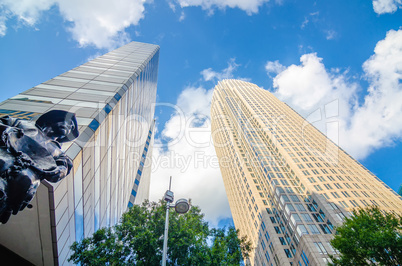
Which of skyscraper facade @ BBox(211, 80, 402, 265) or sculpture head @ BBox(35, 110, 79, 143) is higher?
skyscraper facade @ BBox(211, 80, 402, 265)

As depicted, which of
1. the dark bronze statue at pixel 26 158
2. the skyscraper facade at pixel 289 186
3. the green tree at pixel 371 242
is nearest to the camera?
the dark bronze statue at pixel 26 158

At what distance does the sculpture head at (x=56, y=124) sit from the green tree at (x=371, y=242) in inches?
781

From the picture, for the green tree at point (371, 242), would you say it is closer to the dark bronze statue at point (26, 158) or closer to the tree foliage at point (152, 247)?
the tree foliage at point (152, 247)

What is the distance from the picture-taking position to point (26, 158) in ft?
16.8

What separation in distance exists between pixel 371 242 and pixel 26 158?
20.0m

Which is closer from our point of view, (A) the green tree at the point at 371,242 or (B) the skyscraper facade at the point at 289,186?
Answer: (A) the green tree at the point at 371,242

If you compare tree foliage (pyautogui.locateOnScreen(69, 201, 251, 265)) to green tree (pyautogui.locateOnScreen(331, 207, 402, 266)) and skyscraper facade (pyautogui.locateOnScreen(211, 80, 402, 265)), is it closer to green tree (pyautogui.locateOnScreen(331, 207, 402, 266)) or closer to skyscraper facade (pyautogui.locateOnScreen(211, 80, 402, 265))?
green tree (pyautogui.locateOnScreen(331, 207, 402, 266))

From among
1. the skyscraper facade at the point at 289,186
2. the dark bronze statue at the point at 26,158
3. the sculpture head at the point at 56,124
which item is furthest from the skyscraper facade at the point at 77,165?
the skyscraper facade at the point at 289,186

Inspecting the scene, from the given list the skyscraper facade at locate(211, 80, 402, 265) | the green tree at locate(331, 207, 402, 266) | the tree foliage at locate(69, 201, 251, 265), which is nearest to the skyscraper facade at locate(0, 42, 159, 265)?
the tree foliage at locate(69, 201, 251, 265)

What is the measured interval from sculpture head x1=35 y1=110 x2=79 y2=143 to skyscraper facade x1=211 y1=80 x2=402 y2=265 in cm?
3516

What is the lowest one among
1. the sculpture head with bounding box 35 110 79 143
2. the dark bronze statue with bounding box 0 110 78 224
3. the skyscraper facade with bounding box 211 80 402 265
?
the dark bronze statue with bounding box 0 110 78 224

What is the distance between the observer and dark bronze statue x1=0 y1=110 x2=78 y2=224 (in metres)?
4.57

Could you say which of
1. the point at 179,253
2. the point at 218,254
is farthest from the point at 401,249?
the point at 179,253

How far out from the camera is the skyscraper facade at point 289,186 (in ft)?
136
